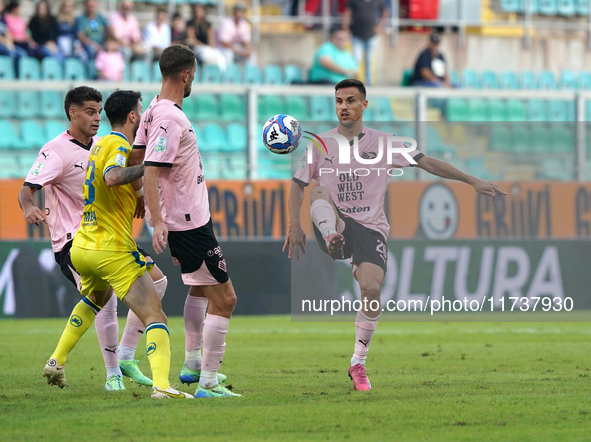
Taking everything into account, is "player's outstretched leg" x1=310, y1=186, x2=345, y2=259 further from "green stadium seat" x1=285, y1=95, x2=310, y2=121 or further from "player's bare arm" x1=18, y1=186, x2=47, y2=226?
"green stadium seat" x1=285, y1=95, x2=310, y2=121

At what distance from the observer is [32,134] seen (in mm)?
14625

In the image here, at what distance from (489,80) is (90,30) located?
8332 millimetres

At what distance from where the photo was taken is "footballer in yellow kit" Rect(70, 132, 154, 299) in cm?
584

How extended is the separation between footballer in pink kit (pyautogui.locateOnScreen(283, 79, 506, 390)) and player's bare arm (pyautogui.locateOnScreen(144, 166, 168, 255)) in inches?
56.8

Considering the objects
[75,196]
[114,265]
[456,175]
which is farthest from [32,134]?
[456,175]

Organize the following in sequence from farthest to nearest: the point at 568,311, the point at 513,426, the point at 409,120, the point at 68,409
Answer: the point at 409,120, the point at 568,311, the point at 68,409, the point at 513,426

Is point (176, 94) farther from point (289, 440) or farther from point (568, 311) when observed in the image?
point (568, 311)

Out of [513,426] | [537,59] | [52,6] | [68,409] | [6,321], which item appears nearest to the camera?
[513,426]

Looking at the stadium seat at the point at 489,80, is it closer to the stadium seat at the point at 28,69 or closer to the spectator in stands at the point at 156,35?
the spectator in stands at the point at 156,35

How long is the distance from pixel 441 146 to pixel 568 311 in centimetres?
313

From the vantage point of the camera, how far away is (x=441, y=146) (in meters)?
13.9

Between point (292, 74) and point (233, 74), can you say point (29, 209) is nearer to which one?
point (233, 74)

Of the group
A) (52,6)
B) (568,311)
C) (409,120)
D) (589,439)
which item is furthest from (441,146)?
(589,439)

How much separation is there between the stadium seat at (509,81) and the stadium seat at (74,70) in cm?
876
